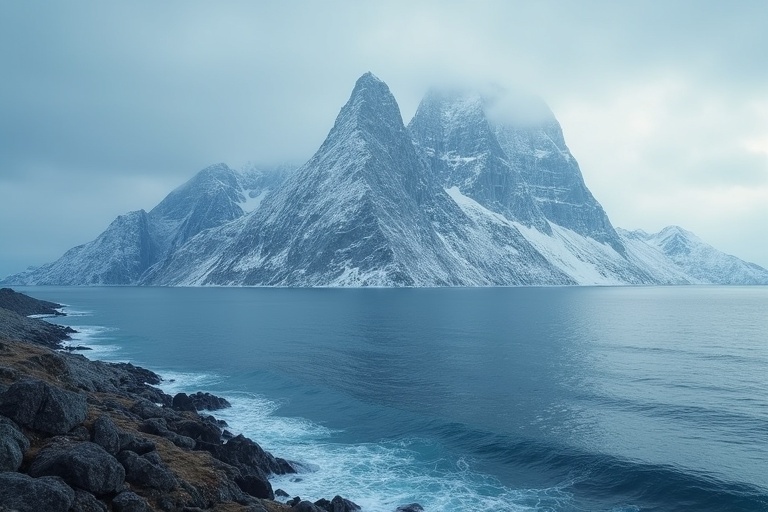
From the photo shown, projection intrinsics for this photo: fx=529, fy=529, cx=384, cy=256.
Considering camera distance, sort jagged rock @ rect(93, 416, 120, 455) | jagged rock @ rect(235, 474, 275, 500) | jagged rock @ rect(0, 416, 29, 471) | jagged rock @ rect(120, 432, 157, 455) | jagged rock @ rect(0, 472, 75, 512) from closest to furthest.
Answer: jagged rock @ rect(0, 472, 75, 512), jagged rock @ rect(0, 416, 29, 471), jagged rock @ rect(93, 416, 120, 455), jagged rock @ rect(120, 432, 157, 455), jagged rock @ rect(235, 474, 275, 500)

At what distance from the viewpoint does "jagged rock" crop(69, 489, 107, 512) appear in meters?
18.2

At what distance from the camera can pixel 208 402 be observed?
53500 millimetres

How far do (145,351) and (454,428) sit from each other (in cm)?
6958

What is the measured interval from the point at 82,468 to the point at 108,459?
1.17m

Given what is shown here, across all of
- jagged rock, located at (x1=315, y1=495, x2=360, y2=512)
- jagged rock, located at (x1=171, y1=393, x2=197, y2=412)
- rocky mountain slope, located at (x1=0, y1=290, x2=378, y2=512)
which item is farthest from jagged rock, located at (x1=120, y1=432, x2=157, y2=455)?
jagged rock, located at (x1=171, y1=393, x2=197, y2=412)

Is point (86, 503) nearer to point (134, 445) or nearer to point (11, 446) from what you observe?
point (11, 446)

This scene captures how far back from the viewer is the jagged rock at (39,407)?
2299 centimetres

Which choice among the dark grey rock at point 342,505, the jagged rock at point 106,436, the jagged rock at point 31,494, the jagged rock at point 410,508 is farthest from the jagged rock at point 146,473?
the jagged rock at point 410,508

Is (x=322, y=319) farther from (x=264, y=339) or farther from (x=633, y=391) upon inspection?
(x=633, y=391)

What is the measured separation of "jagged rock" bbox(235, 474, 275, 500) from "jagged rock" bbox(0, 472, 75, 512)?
1134 cm

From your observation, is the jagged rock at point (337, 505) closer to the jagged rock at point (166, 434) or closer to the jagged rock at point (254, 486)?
the jagged rock at point (254, 486)

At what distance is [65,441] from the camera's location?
23000mm

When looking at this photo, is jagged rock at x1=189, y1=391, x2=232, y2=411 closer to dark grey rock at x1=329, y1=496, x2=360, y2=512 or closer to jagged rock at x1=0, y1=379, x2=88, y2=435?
dark grey rock at x1=329, y1=496, x2=360, y2=512

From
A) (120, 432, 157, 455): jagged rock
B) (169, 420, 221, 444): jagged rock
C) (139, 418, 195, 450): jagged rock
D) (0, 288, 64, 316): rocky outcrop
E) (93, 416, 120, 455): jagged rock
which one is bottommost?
(0, 288, 64, 316): rocky outcrop
